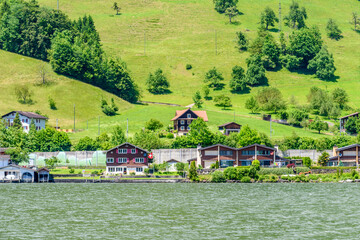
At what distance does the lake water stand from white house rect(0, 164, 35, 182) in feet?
63.0

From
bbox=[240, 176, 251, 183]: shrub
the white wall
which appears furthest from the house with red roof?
the white wall

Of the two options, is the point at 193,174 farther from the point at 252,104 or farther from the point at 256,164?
the point at 252,104

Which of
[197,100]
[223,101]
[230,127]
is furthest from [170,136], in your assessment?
[223,101]

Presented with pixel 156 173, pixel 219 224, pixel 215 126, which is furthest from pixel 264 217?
pixel 215 126

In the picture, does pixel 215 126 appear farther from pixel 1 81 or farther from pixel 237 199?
pixel 237 199

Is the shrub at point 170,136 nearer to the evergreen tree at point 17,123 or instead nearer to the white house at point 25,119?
the white house at point 25,119

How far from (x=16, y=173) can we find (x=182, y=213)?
58.5 m

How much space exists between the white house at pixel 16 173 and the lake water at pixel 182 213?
19193 mm

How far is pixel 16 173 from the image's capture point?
110562 millimetres

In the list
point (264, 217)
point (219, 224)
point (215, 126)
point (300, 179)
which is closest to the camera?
point (219, 224)

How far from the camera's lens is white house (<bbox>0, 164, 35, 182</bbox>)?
11031 cm

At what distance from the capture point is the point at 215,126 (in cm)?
16112

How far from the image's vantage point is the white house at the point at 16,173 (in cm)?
11031

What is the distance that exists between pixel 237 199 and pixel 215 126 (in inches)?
3460
